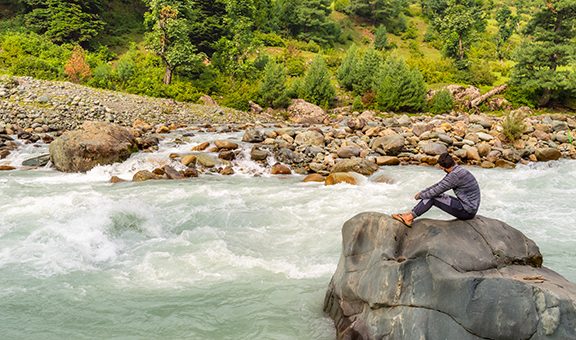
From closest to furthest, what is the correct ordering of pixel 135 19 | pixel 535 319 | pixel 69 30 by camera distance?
1. pixel 535 319
2. pixel 69 30
3. pixel 135 19

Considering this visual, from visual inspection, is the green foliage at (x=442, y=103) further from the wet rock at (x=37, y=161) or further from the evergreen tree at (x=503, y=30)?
the evergreen tree at (x=503, y=30)

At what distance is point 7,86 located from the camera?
80.0 ft

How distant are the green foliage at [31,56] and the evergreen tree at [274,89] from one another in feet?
47.2

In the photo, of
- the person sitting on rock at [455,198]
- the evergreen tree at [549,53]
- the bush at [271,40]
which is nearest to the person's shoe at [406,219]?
the person sitting on rock at [455,198]

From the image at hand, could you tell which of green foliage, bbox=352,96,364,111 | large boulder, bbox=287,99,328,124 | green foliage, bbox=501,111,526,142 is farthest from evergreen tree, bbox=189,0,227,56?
green foliage, bbox=501,111,526,142

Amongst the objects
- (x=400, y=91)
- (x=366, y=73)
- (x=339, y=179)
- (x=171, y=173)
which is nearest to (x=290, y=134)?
(x=339, y=179)

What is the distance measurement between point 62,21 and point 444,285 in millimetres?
39936

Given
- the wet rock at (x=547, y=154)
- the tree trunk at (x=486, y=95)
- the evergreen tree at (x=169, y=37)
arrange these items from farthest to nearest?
1. the tree trunk at (x=486, y=95)
2. the evergreen tree at (x=169, y=37)
3. the wet rock at (x=547, y=154)

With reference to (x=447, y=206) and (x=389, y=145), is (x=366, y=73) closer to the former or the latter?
(x=389, y=145)

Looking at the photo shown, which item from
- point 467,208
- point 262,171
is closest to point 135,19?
point 262,171

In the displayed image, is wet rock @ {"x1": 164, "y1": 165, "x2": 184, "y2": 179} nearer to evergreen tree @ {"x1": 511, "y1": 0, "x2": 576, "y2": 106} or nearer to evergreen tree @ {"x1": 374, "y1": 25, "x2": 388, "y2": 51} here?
evergreen tree @ {"x1": 511, "y1": 0, "x2": 576, "y2": 106}

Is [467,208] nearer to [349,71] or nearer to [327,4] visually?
[349,71]

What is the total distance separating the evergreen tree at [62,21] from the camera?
119 feet

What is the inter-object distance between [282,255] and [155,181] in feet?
24.2
